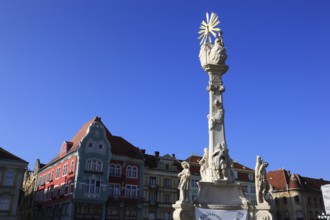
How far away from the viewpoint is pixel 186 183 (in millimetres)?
15156

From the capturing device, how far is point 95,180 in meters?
38.0

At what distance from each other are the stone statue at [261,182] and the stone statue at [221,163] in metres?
1.45

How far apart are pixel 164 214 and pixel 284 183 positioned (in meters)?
20.8

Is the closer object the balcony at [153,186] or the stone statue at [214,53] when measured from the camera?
the stone statue at [214,53]

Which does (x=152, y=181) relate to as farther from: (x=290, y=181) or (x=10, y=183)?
(x=290, y=181)

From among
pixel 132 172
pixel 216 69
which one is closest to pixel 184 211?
pixel 216 69

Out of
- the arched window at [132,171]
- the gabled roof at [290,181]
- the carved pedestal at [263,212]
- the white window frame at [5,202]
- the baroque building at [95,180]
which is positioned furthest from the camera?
the gabled roof at [290,181]

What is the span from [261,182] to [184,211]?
3.99 metres

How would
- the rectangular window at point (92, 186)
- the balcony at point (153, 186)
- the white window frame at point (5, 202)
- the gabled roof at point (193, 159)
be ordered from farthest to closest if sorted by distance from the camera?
the gabled roof at point (193, 159)
the balcony at point (153, 186)
the rectangular window at point (92, 186)
the white window frame at point (5, 202)

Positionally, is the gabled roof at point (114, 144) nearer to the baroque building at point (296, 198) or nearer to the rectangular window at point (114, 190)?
the rectangular window at point (114, 190)

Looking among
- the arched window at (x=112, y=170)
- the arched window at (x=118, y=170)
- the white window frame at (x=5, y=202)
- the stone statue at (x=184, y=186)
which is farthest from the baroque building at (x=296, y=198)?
the stone statue at (x=184, y=186)

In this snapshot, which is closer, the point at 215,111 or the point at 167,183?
the point at 215,111

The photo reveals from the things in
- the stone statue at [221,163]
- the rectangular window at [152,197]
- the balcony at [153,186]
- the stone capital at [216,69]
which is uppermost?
the stone capital at [216,69]

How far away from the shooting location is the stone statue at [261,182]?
15914 mm
